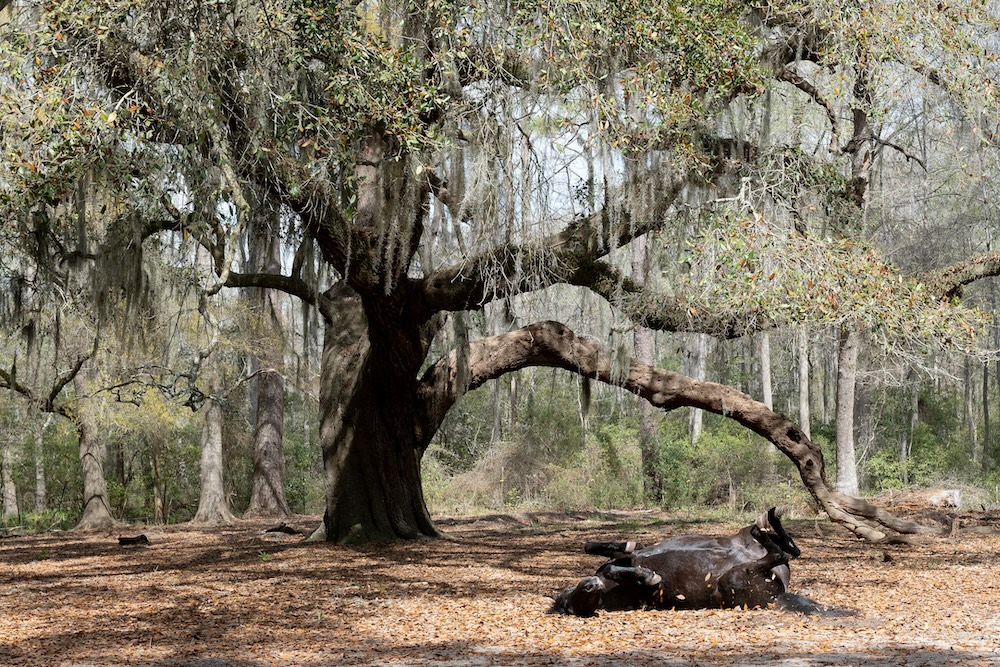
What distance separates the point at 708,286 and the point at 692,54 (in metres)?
2.10

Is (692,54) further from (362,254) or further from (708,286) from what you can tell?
(362,254)

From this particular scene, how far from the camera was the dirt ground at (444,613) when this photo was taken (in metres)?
4.99

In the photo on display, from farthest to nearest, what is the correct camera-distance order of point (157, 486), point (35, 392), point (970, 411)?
1. point (970, 411)
2. point (157, 486)
3. point (35, 392)

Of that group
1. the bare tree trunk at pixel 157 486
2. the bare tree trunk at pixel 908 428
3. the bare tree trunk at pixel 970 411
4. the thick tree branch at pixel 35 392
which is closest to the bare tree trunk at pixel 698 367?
the bare tree trunk at pixel 908 428

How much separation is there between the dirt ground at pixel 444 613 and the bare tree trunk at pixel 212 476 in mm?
6251

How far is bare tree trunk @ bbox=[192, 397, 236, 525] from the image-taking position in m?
17.2

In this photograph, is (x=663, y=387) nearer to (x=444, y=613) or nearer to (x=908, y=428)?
(x=444, y=613)

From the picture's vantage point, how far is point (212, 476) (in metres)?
17.5

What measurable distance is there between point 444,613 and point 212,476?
40.0 feet

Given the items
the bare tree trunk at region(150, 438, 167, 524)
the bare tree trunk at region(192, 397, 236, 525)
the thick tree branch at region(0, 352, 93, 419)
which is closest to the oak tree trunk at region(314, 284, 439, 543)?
the thick tree branch at region(0, 352, 93, 419)

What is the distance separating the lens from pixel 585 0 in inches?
314

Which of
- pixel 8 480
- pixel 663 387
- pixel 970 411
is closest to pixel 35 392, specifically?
pixel 663 387

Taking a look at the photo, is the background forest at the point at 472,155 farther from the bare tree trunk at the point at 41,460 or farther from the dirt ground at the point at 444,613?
the bare tree trunk at the point at 41,460

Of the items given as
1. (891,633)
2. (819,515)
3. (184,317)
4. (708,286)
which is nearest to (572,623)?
(891,633)
